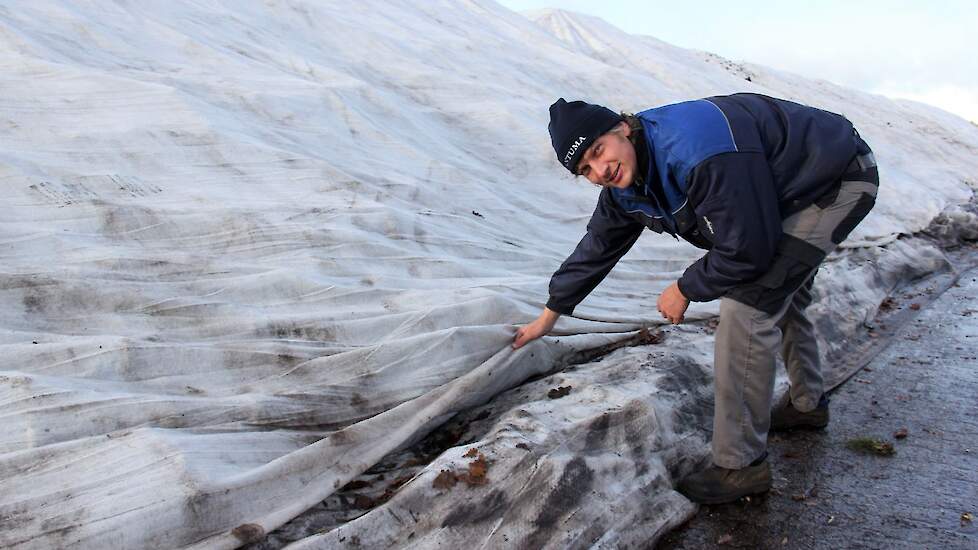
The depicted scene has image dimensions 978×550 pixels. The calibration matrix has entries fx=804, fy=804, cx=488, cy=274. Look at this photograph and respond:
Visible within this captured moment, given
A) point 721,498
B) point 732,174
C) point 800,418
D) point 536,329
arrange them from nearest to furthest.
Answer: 1. point 732,174
2. point 721,498
3. point 536,329
4. point 800,418

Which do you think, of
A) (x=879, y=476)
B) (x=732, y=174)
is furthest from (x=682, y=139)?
(x=879, y=476)

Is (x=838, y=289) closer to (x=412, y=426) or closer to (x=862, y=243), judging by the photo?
(x=862, y=243)

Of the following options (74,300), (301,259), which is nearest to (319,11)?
(301,259)

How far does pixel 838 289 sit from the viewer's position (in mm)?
4137

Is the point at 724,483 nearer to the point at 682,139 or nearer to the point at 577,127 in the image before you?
the point at 682,139

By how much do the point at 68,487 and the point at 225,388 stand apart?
1.76 feet

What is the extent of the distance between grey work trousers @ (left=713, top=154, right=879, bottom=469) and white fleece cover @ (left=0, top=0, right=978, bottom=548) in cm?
21

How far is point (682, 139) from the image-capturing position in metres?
1.96

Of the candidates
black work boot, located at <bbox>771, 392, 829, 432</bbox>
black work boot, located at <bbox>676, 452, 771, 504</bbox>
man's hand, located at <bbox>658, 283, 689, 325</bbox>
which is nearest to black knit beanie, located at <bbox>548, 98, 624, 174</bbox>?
man's hand, located at <bbox>658, 283, 689, 325</bbox>

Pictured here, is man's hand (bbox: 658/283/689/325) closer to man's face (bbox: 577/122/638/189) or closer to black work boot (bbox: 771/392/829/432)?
man's face (bbox: 577/122/638/189)

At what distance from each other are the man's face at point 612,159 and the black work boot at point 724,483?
91 centimetres

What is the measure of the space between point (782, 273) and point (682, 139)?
1.56 feet

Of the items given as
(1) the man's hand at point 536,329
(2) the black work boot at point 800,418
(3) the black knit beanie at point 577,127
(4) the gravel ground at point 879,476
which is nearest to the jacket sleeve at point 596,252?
(1) the man's hand at point 536,329

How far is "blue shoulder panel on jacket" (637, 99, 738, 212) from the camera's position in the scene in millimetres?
1920
